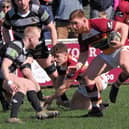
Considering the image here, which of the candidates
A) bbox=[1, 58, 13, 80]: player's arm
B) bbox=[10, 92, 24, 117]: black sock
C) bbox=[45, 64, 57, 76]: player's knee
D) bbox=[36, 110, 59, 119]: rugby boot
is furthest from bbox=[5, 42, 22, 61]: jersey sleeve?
bbox=[45, 64, 57, 76]: player's knee

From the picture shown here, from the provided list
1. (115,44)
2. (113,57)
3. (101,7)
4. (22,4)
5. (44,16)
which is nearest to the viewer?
(115,44)

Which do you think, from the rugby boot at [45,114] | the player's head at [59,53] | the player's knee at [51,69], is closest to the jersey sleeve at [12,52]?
the player's head at [59,53]

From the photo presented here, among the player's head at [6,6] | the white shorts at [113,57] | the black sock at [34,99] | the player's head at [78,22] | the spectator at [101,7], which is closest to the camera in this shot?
the black sock at [34,99]

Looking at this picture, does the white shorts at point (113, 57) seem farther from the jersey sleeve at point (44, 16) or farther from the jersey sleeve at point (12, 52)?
the jersey sleeve at point (12, 52)

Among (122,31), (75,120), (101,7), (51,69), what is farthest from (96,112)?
(101,7)

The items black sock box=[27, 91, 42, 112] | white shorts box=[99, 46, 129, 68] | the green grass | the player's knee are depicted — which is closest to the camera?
the green grass

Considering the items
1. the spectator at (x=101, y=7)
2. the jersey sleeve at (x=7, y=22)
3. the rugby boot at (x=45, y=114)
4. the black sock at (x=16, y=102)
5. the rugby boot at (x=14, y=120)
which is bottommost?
the spectator at (x=101, y=7)

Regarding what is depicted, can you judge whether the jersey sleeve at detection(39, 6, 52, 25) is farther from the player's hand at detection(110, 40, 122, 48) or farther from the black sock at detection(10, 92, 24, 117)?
the black sock at detection(10, 92, 24, 117)

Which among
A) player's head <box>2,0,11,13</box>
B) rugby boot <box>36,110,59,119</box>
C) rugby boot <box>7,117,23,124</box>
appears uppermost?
player's head <box>2,0,11,13</box>

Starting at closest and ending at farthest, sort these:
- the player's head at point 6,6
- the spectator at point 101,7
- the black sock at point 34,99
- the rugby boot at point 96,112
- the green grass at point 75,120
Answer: the green grass at point 75,120 → the black sock at point 34,99 → the rugby boot at point 96,112 → the player's head at point 6,6 → the spectator at point 101,7

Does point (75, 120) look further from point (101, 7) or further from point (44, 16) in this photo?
point (101, 7)

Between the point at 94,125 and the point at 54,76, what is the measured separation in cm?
242

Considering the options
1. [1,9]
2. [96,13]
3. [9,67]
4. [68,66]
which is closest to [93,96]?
[68,66]

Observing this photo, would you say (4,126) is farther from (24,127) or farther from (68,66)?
(68,66)
